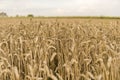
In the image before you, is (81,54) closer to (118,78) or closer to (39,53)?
(39,53)

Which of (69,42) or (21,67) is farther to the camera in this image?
(69,42)

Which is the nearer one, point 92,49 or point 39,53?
point 39,53

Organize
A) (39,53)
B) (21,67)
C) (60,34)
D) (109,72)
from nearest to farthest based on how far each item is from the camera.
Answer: (109,72)
(39,53)
(21,67)
(60,34)

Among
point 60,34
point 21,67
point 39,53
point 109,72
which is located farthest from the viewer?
point 60,34

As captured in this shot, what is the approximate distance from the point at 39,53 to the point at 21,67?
1.34ft

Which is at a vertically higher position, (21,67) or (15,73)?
(15,73)

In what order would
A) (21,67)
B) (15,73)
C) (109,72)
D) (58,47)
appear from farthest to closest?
1. (58,47)
2. (21,67)
3. (109,72)
4. (15,73)

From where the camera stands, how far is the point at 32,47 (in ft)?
12.5

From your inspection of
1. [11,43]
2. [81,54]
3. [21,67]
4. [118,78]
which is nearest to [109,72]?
[118,78]

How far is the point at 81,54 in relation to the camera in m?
3.48

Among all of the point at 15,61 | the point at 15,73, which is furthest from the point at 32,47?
the point at 15,73

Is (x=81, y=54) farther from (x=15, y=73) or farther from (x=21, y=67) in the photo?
(x=15, y=73)

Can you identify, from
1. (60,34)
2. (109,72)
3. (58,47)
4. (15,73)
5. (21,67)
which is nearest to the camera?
(15,73)

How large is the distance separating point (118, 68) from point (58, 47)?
1.51m
